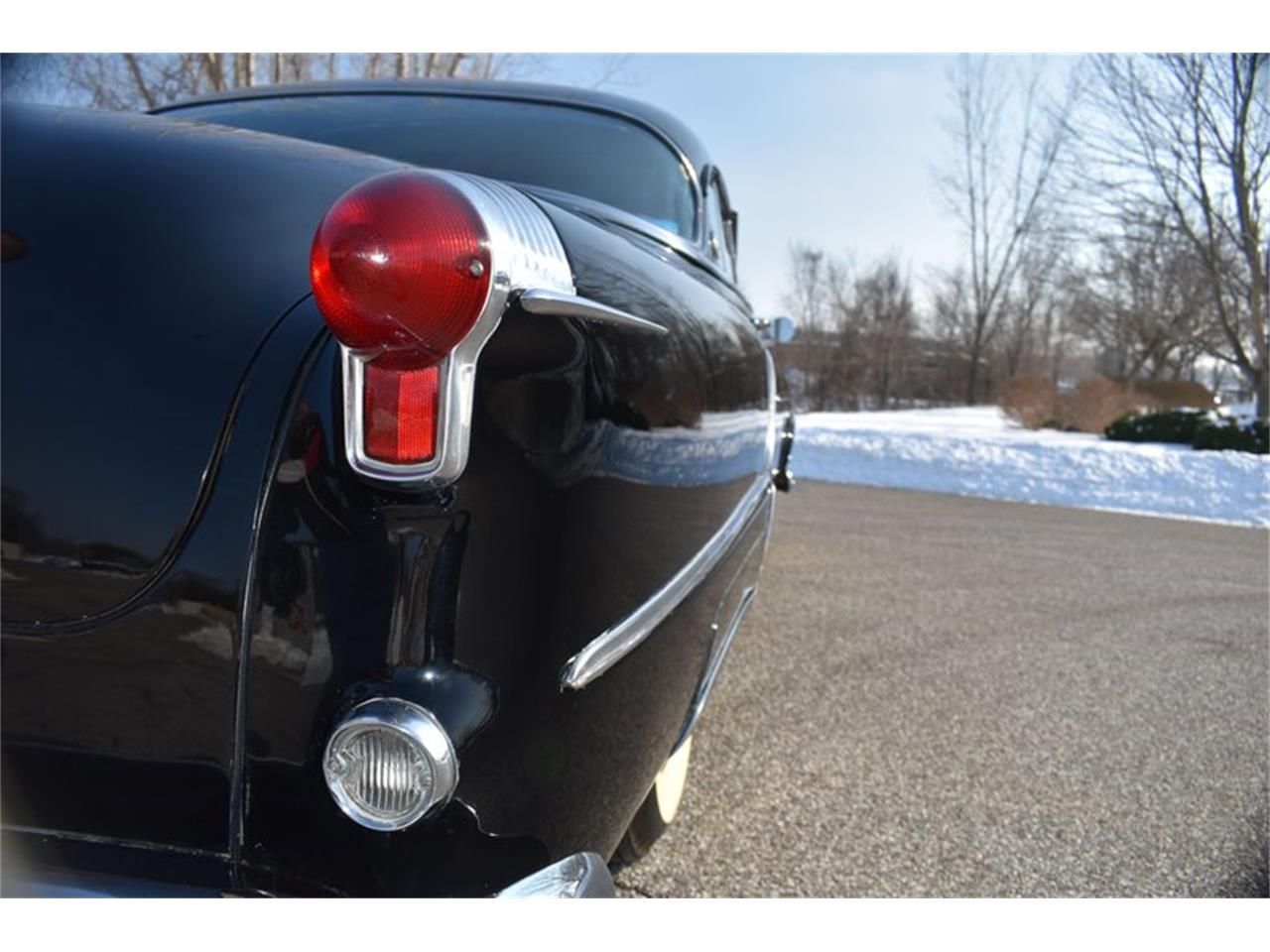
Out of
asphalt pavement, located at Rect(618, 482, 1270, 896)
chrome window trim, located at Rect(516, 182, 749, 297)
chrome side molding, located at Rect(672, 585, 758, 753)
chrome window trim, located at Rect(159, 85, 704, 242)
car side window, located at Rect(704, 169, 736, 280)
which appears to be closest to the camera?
chrome window trim, located at Rect(516, 182, 749, 297)

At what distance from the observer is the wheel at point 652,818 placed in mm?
1997

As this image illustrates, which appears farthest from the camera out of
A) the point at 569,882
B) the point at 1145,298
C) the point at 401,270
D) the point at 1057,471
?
the point at 1145,298

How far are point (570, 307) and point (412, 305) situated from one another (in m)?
0.20

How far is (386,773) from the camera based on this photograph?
1029 millimetres

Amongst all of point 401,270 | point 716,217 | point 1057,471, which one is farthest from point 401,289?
point 1057,471

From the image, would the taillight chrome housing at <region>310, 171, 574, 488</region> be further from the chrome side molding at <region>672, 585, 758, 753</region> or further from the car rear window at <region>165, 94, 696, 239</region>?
the car rear window at <region>165, 94, 696, 239</region>

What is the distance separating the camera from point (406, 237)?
3.27ft

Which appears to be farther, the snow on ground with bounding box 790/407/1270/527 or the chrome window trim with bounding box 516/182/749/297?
the snow on ground with bounding box 790/407/1270/527

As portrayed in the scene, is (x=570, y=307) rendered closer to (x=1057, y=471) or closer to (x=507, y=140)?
(x=507, y=140)

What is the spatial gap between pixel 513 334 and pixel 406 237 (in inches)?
6.2

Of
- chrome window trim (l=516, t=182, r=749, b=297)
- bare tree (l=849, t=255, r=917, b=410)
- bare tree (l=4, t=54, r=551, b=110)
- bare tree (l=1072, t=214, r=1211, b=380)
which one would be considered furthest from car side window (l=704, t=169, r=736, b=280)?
bare tree (l=849, t=255, r=917, b=410)

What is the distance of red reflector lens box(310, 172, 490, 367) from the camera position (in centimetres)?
99
